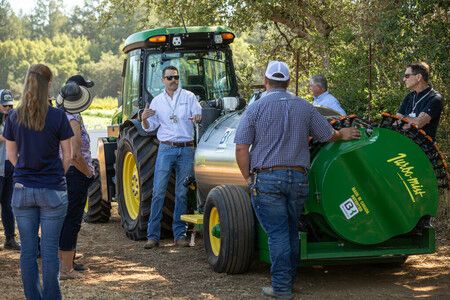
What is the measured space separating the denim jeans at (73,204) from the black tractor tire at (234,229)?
118 cm

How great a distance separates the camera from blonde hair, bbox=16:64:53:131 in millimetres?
6410

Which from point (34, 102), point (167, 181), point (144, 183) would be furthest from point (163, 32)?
point (34, 102)

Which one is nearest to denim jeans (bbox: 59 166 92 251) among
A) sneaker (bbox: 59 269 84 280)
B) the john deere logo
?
sneaker (bbox: 59 269 84 280)

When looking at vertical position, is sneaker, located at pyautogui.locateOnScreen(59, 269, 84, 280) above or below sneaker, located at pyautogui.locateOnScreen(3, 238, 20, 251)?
below

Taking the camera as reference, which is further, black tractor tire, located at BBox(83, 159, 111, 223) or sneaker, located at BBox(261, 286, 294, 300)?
black tractor tire, located at BBox(83, 159, 111, 223)

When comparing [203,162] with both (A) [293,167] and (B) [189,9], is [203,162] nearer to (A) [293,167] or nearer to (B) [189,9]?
(A) [293,167]

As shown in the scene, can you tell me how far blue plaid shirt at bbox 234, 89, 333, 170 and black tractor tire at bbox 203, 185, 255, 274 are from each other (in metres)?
0.84

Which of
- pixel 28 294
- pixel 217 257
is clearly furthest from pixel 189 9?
pixel 28 294

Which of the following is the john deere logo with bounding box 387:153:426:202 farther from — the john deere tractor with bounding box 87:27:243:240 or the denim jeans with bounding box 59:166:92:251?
the john deere tractor with bounding box 87:27:243:240

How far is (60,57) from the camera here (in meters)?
110

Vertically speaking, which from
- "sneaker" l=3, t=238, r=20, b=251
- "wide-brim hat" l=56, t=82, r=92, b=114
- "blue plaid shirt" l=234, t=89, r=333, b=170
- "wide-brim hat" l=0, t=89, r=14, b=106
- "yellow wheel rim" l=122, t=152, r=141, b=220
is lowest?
"sneaker" l=3, t=238, r=20, b=251

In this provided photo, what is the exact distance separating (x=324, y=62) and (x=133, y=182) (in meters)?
7.90

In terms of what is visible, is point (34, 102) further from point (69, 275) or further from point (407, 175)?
point (407, 175)

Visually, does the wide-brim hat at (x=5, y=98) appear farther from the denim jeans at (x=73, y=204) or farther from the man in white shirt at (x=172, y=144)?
the denim jeans at (x=73, y=204)
